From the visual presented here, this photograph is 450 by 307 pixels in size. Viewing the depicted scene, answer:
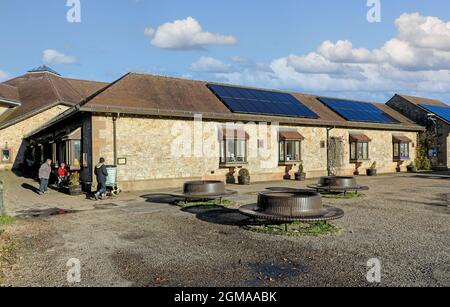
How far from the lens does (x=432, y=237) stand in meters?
8.15

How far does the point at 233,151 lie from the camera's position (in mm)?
21578

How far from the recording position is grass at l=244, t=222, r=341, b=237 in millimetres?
8523

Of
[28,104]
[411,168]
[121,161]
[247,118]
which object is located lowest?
[411,168]

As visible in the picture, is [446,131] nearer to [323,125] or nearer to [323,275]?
[323,125]

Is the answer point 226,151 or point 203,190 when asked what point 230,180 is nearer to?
point 226,151

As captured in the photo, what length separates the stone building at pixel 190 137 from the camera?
17.9m

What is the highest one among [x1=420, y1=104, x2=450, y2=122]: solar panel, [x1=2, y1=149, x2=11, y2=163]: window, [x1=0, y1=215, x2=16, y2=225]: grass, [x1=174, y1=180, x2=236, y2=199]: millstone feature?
[x1=420, y1=104, x2=450, y2=122]: solar panel

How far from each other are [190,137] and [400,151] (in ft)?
63.1

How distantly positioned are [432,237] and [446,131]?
2951 cm

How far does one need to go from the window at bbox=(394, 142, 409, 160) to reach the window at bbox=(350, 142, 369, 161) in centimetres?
390

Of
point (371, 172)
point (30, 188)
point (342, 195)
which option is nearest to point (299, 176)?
point (371, 172)

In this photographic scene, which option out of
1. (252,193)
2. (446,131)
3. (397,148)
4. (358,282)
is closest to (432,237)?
(358,282)

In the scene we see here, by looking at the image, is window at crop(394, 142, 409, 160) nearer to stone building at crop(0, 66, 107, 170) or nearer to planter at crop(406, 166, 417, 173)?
planter at crop(406, 166, 417, 173)

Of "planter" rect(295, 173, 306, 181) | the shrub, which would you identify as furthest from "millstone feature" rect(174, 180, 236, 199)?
the shrub
